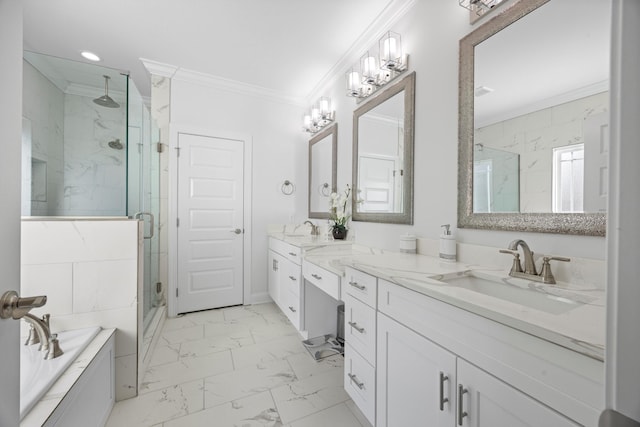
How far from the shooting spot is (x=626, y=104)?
0.85 ft

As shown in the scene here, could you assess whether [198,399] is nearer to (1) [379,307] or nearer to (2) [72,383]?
(2) [72,383]

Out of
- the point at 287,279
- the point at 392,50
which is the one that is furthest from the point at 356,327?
the point at 392,50

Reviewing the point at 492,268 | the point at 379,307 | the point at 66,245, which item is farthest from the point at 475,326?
the point at 66,245

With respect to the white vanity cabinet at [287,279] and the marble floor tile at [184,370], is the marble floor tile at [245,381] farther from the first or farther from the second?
the white vanity cabinet at [287,279]

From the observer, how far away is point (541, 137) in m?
1.05

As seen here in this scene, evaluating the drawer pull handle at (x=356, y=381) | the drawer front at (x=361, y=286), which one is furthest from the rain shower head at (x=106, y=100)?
the drawer pull handle at (x=356, y=381)

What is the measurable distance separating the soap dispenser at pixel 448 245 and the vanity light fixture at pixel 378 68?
1165 millimetres

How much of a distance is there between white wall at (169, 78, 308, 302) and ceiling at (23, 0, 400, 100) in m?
0.31

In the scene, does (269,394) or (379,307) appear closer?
(379,307)

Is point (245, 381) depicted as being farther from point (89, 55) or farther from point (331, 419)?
point (89, 55)

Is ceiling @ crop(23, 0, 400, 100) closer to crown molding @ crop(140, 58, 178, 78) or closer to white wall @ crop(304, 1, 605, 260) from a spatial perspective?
crown molding @ crop(140, 58, 178, 78)

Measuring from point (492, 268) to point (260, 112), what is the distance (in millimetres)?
2866

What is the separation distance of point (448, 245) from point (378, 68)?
1422 mm

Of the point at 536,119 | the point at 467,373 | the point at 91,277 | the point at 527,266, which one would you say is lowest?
the point at 467,373
